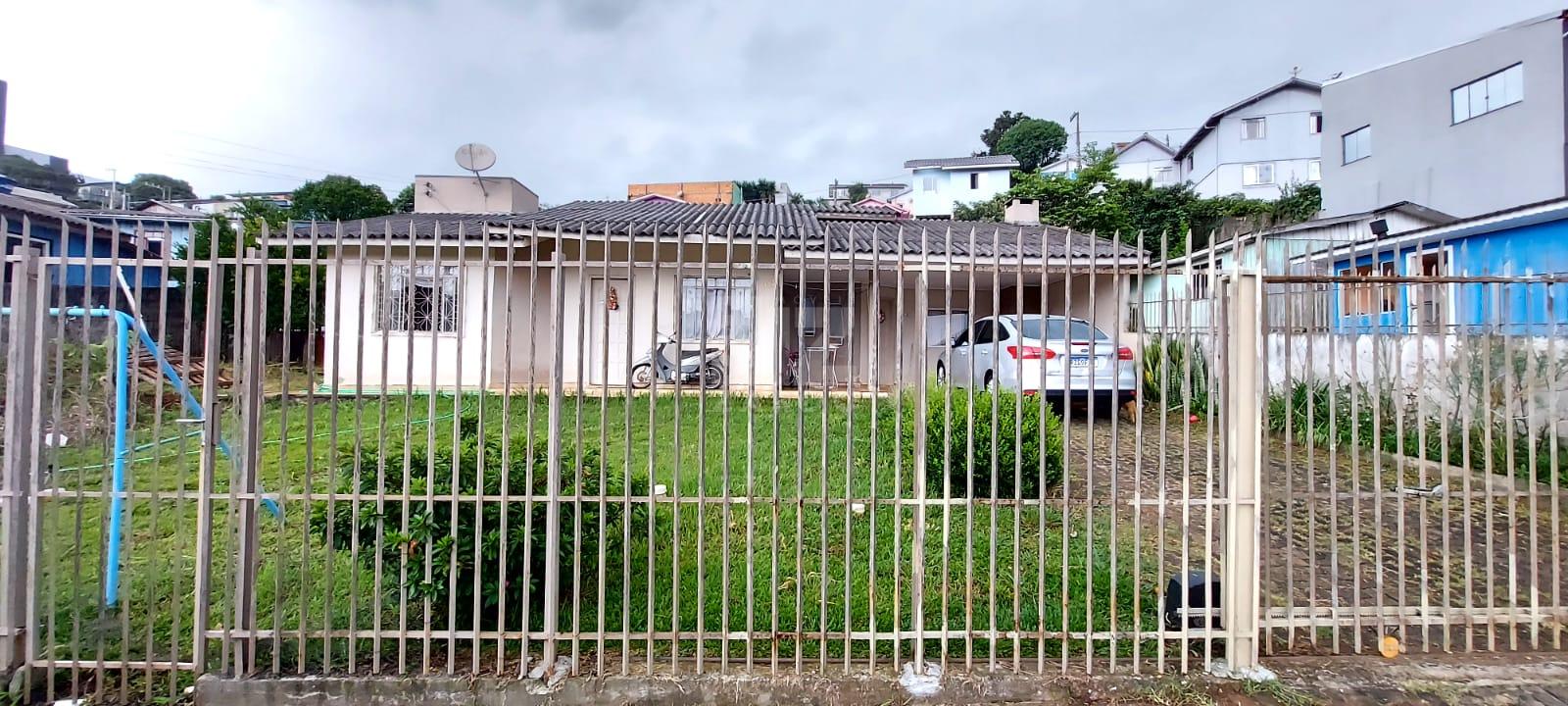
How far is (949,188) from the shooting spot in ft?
121

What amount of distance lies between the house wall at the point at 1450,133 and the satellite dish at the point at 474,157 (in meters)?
18.5

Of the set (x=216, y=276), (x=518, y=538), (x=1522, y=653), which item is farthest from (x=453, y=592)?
(x=1522, y=653)

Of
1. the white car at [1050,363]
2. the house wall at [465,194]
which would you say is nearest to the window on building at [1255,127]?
the white car at [1050,363]

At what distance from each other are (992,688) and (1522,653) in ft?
7.59

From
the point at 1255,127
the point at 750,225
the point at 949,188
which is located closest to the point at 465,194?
the point at 750,225

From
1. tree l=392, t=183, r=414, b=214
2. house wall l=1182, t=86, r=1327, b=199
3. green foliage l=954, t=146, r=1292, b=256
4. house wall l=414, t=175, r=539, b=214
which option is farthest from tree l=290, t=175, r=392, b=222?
house wall l=1182, t=86, r=1327, b=199

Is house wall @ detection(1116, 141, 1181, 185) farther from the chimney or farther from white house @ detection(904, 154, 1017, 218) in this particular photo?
the chimney

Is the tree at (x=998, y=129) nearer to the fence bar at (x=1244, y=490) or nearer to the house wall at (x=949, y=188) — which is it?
the house wall at (x=949, y=188)

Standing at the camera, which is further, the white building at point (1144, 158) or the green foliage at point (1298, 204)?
the white building at point (1144, 158)

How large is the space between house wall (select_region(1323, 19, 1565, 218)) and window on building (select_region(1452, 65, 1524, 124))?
0.15 m

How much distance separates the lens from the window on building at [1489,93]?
15.4 m

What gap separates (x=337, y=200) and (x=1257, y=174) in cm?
3556

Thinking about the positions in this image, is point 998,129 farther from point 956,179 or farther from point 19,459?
point 19,459

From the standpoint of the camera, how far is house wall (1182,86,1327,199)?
30.0 m
